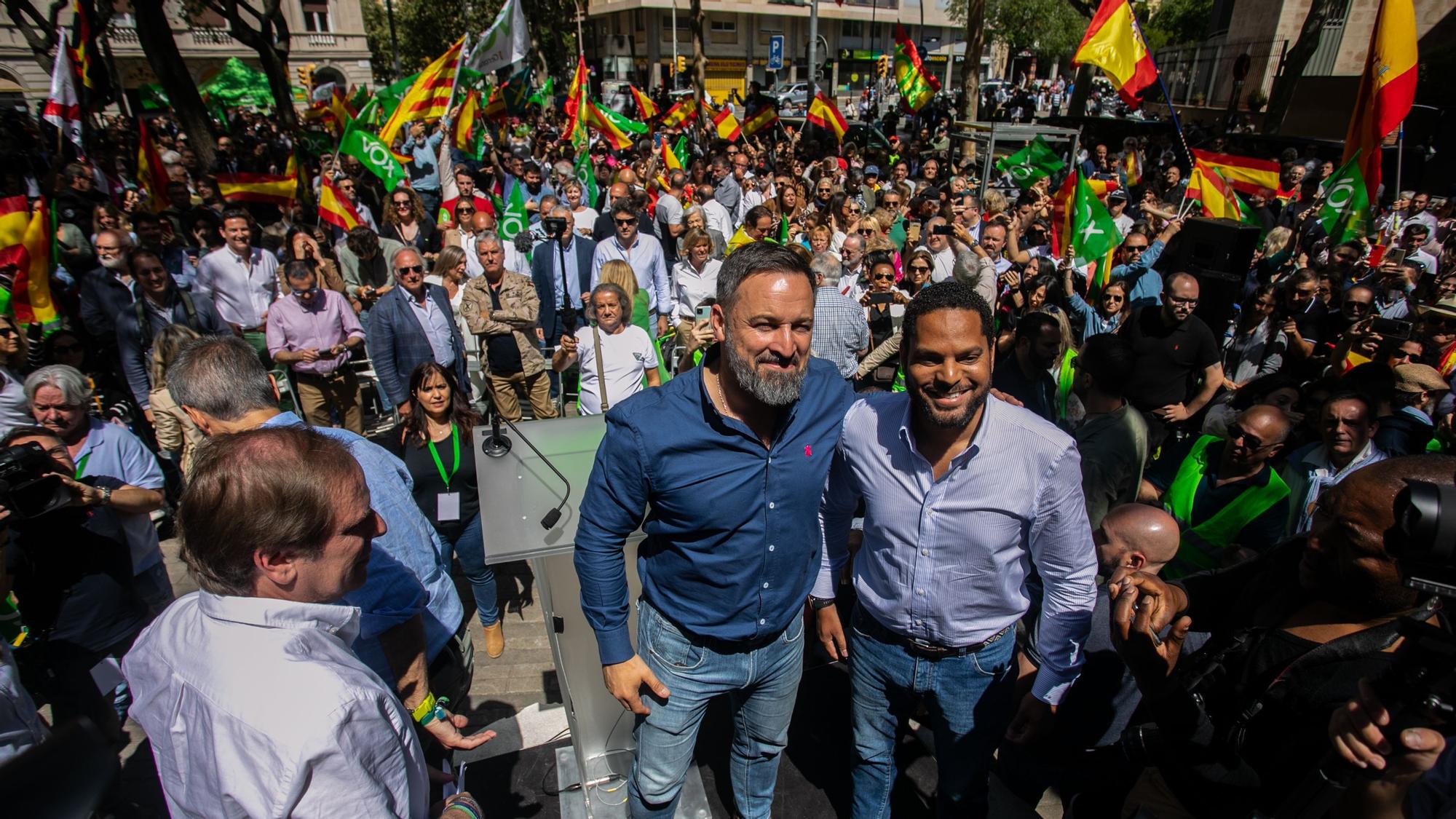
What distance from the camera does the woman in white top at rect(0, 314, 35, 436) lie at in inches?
147

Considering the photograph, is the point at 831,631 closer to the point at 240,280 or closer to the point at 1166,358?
the point at 1166,358

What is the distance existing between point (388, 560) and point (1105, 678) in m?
2.35

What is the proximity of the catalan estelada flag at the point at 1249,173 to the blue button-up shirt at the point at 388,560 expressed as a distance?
858 centimetres

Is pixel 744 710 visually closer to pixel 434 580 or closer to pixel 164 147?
pixel 434 580

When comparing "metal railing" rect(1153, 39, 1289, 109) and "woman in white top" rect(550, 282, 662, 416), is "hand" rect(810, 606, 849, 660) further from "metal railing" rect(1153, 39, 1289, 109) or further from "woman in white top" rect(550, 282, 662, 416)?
"metal railing" rect(1153, 39, 1289, 109)

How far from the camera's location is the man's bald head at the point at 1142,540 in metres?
2.54

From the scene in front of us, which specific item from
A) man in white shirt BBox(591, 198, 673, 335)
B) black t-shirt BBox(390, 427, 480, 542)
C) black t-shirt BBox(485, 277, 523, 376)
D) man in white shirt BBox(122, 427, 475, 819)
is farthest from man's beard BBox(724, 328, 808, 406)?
man in white shirt BBox(591, 198, 673, 335)

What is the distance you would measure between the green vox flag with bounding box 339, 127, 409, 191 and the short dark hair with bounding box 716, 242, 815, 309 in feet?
26.0

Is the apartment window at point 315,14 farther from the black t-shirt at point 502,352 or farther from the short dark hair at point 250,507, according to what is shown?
the short dark hair at point 250,507

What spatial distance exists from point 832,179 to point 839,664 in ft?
27.3

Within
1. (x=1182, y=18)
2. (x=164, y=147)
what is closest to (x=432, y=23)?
(x=164, y=147)

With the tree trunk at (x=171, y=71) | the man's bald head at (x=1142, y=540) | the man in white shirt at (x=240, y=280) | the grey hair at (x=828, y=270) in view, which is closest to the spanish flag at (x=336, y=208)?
the man in white shirt at (x=240, y=280)

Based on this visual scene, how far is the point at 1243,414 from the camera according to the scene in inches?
120

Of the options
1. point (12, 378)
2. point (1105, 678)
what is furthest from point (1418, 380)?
point (12, 378)
